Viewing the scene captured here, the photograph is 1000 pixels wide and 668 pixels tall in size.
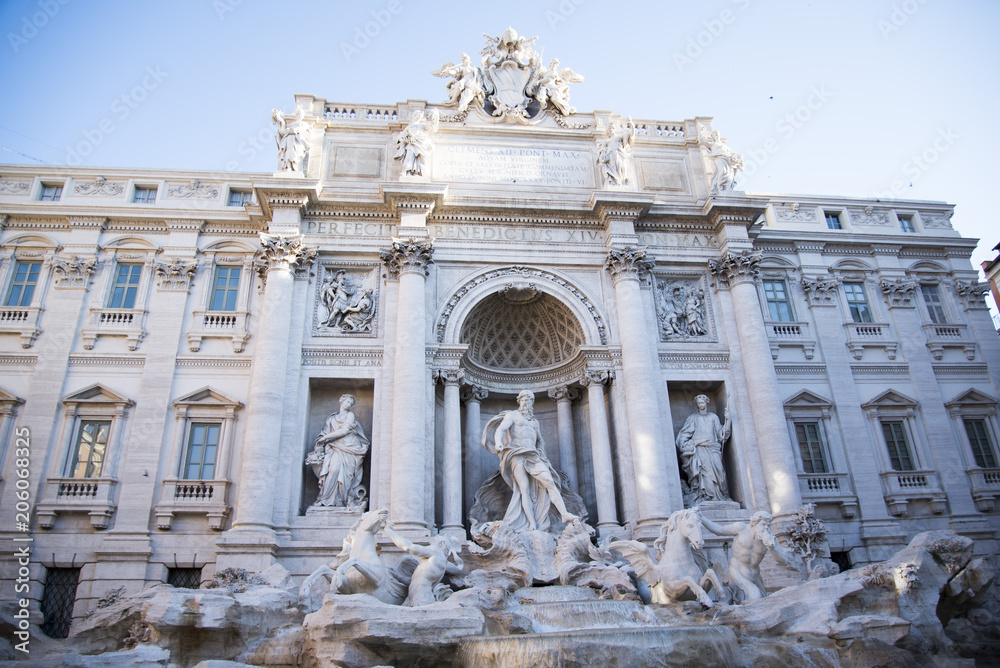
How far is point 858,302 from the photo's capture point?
22.6 metres

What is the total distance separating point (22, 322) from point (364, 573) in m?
13.3

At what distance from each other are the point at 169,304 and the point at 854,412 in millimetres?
19982

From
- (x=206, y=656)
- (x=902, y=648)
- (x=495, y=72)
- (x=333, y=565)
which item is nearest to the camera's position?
(x=902, y=648)

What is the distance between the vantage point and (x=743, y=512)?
18.3 meters

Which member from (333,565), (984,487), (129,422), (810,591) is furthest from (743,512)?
(129,422)

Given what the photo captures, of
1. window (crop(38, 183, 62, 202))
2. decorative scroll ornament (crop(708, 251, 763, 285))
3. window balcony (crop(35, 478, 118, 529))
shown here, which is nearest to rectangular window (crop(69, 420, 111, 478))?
window balcony (crop(35, 478, 118, 529))

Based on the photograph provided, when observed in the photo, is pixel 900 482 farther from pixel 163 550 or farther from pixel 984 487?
pixel 163 550

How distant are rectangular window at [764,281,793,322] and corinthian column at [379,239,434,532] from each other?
10.7 meters

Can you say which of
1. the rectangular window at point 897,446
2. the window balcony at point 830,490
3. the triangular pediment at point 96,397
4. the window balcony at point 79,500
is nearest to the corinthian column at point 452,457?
the window balcony at point 79,500

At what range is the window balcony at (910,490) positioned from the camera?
64.4ft

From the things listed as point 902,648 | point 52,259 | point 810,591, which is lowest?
point 902,648

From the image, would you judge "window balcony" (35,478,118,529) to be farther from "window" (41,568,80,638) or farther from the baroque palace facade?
A: "window" (41,568,80,638)

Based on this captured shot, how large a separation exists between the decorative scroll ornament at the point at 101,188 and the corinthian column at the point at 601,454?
49.1ft

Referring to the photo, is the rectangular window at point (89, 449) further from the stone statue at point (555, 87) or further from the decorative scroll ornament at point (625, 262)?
Result: the stone statue at point (555, 87)
